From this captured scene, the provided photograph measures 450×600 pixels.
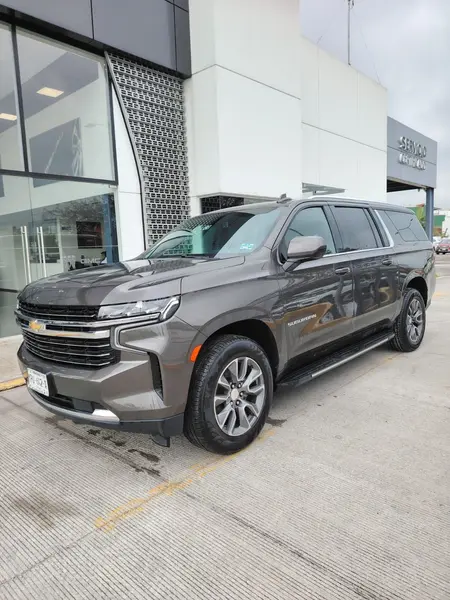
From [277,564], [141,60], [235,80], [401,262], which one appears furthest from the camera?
[235,80]

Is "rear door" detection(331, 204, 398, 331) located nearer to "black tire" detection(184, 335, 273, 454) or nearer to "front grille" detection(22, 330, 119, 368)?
"black tire" detection(184, 335, 273, 454)

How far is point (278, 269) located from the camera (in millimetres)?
3484

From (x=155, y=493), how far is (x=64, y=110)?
27.2 feet

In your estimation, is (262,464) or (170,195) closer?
(262,464)

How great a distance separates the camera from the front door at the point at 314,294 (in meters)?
3.54

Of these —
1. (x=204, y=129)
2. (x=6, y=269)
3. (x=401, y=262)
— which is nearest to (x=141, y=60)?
(x=204, y=129)

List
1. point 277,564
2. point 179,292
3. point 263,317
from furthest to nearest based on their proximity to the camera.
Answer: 1. point 263,317
2. point 179,292
3. point 277,564

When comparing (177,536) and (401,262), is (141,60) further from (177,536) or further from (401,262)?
(177,536)

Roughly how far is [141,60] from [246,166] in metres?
3.19

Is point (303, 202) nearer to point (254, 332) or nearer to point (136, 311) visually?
point (254, 332)

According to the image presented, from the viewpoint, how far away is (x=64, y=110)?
28.3 ft

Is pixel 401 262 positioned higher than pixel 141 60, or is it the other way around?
pixel 141 60

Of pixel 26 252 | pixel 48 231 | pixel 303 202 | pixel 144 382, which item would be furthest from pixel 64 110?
pixel 144 382

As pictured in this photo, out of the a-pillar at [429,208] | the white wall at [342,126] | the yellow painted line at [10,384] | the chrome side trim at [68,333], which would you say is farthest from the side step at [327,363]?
the a-pillar at [429,208]
